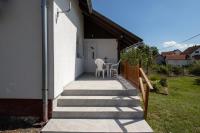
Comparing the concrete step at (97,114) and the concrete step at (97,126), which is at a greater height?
the concrete step at (97,114)

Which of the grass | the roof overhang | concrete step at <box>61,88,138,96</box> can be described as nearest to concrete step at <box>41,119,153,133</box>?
the grass

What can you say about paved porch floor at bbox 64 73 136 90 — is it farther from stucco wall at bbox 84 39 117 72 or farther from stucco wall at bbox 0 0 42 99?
stucco wall at bbox 84 39 117 72

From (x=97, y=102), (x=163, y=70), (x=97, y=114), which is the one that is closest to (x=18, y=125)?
(x=97, y=114)

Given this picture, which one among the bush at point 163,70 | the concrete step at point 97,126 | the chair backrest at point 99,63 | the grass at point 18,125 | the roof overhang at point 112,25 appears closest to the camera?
the concrete step at point 97,126

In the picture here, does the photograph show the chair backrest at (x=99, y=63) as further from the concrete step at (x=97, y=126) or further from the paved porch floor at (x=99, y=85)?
the concrete step at (x=97, y=126)

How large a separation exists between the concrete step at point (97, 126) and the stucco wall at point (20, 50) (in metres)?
1.14

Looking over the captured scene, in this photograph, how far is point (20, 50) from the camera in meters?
6.53

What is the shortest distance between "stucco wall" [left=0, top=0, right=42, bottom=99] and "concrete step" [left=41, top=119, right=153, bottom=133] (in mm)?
1138

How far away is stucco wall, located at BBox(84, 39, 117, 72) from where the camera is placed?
1513 cm

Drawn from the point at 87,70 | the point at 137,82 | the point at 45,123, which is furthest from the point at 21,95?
the point at 87,70

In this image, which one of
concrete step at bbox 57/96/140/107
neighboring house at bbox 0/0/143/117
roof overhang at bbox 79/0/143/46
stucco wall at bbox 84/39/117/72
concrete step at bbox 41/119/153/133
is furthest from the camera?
stucco wall at bbox 84/39/117/72

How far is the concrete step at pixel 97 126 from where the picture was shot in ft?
18.5

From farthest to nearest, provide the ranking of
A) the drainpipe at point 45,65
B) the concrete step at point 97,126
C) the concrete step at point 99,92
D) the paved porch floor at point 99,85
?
the paved porch floor at point 99,85 → the concrete step at point 99,92 → the drainpipe at point 45,65 → the concrete step at point 97,126

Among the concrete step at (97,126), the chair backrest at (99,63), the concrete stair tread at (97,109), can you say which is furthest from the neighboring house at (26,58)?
the chair backrest at (99,63)
